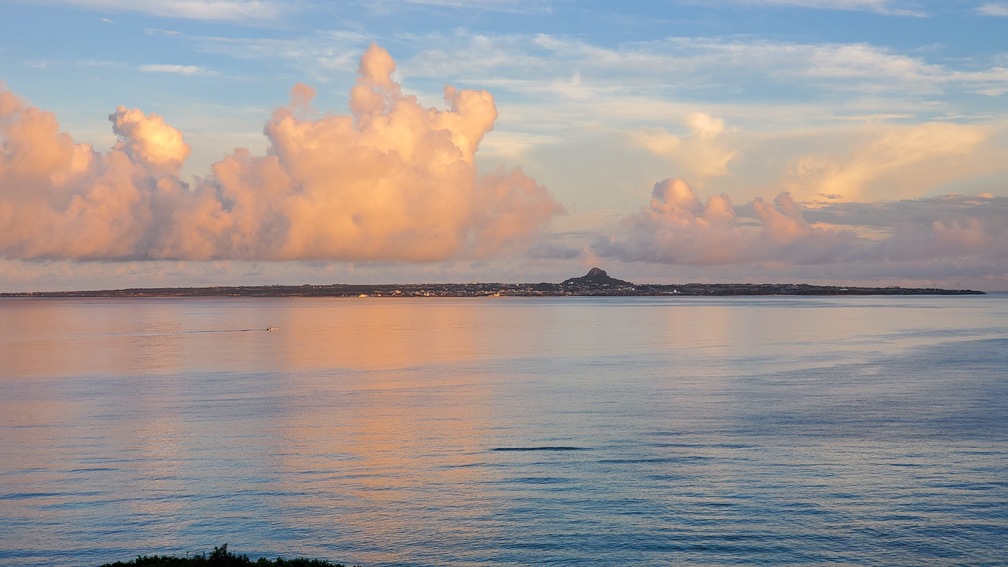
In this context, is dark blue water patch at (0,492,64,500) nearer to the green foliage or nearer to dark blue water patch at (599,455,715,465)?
the green foliage

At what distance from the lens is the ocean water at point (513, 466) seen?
79.4 ft

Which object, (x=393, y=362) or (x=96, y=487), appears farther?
(x=393, y=362)

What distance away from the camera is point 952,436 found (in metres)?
38.4

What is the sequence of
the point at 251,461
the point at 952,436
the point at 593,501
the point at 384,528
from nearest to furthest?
the point at 384,528, the point at 593,501, the point at 251,461, the point at 952,436

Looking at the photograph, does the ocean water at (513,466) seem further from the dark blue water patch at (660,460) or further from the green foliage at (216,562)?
the green foliage at (216,562)

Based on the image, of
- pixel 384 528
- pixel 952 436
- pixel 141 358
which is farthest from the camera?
pixel 141 358

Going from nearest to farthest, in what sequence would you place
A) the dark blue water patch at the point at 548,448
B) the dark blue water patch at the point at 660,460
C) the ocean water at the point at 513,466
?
the ocean water at the point at 513,466 < the dark blue water patch at the point at 660,460 < the dark blue water patch at the point at 548,448

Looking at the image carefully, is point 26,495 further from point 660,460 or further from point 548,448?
point 660,460

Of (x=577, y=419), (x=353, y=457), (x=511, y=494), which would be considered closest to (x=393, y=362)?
(x=577, y=419)

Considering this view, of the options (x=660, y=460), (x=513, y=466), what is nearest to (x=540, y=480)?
(x=513, y=466)

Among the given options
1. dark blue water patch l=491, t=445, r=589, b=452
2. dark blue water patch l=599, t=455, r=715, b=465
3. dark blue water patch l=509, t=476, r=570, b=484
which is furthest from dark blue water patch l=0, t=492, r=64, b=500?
dark blue water patch l=599, t=455, r=715, b=465

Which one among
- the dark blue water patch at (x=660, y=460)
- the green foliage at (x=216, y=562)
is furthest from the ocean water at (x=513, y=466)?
the green foliage at (x=216, y=562)

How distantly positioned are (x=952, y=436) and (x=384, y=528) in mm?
24748

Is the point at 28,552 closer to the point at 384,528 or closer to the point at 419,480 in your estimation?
the point at 384,528
